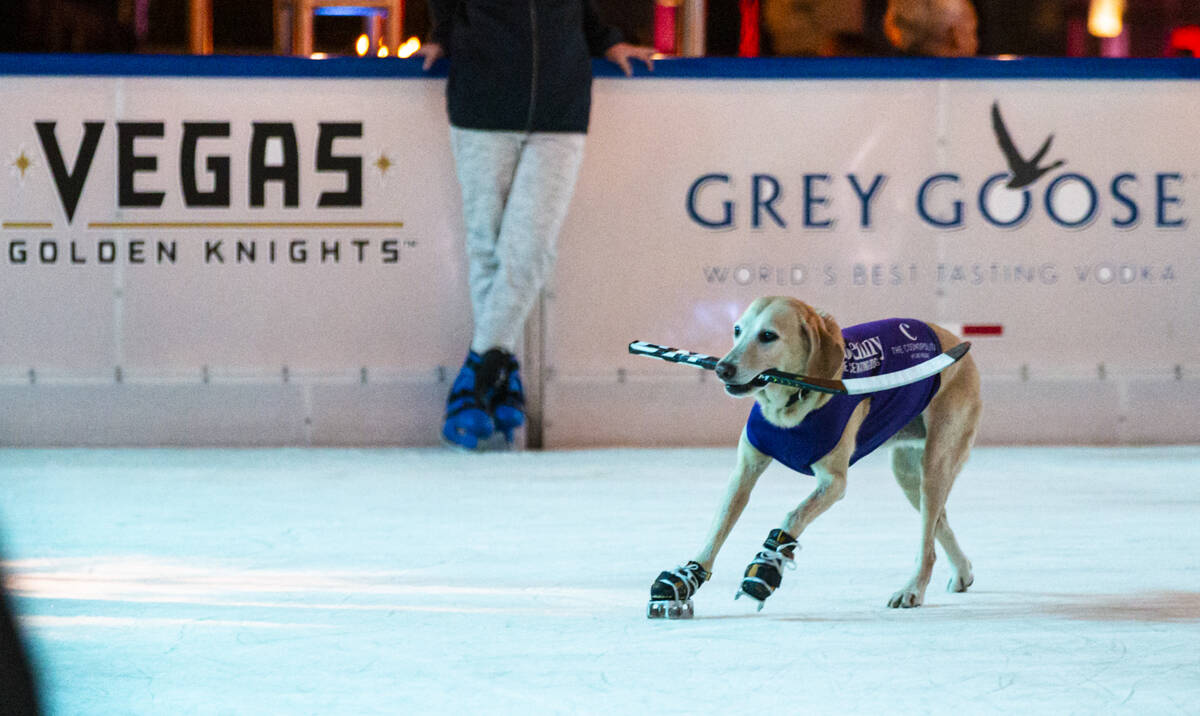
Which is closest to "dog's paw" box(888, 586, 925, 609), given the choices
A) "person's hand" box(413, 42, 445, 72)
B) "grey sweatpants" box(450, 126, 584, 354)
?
"grey sweatpants" box(450, 126, 584, 354)

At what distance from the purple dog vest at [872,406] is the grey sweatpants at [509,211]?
114 inches

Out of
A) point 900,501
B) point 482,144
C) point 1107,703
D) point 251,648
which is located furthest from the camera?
point 482,144

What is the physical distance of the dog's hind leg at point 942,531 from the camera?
2.96 m

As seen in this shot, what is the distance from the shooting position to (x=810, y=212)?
19.3 feet

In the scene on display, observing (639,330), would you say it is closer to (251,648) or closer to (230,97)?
(230,97)

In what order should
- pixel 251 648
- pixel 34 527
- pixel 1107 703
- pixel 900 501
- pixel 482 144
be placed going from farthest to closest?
pixel 482 144 < pixel 900 501 < pixel 34 527 < pixel 251 648 < pixel 1107 703

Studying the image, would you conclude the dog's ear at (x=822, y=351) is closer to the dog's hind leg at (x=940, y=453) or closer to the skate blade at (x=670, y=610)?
the dog's hind leg at (x=940, y=453)

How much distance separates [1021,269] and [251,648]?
4203mm

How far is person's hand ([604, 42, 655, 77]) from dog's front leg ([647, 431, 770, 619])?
3358 millimetres

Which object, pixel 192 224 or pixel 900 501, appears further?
pixel 192 224

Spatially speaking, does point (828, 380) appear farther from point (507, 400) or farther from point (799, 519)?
point (507, 400)

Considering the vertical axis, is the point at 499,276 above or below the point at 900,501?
above

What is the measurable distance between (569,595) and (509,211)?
2.90 m

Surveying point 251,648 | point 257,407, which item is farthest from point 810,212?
point 251,648
